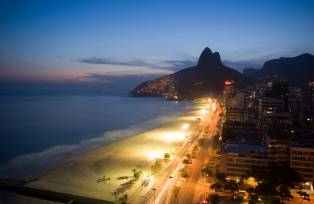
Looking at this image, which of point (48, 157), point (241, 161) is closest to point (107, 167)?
point (48, 157)

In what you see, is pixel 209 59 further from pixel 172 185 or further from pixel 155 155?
pixel 172 185

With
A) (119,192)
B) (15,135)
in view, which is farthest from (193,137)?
(15,135)

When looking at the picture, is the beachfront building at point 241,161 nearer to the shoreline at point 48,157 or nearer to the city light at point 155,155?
the city light at point 155,155

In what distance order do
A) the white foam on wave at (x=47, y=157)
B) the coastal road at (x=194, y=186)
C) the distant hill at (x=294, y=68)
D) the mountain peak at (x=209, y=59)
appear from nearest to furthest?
the coastal road at (x=194, y=186)
the white foam on wave at (x=47, y=157)
the distant hill at (x=294, y=68)
the mountain peak at (x=209, y=59)

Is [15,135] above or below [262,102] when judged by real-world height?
below

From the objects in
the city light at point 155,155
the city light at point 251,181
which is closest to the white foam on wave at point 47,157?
the city light at point 155,155

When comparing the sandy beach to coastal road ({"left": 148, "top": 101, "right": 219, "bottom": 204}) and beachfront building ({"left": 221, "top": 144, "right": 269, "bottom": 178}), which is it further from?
beachfront building ({"left": 221, "top": 144, "right": 269, "bottom": 178})

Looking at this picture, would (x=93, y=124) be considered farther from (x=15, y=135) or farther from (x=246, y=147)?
(x=246, y=147)

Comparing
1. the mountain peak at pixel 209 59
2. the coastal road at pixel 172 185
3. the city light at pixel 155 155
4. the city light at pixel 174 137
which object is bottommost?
the coastal road at pixel 172 185
